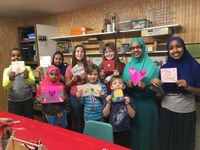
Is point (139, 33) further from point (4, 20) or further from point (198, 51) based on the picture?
point (4, 20)

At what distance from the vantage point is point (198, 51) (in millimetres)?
2631

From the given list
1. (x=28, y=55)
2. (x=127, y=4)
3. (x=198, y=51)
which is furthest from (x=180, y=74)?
(x=28, y=55)

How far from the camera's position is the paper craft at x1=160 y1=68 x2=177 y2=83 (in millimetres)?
1774

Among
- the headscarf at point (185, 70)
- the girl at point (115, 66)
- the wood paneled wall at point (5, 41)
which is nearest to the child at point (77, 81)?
the girl at point (115, 66)

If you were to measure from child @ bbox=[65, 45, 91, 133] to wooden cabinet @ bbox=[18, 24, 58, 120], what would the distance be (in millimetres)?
1551

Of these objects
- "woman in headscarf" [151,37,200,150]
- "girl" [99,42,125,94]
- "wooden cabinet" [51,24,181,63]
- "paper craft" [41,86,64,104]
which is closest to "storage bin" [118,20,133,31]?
"wooden cabinet" [51,24,181,63]

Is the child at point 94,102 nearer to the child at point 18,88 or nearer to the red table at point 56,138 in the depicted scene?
the red table at point 56,138

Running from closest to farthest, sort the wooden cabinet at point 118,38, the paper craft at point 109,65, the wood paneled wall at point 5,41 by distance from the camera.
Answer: the paper craft at point 109,65 → the wooden cabinet at point 118,38 → the wood paneled wall at point 5,41

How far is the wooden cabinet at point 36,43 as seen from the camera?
385cm

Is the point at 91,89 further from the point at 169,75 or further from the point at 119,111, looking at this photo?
the point at 169,75

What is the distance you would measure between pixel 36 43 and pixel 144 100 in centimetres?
265

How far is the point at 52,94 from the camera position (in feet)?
7.53

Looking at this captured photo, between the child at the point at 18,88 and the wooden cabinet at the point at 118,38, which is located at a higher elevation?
the wooden cabinet at the point at 118,38

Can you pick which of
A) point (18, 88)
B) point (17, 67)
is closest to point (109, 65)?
point (17, 67)
